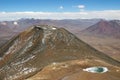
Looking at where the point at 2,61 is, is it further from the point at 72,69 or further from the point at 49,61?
the point at 72,69

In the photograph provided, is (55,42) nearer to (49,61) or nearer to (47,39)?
(47,39)

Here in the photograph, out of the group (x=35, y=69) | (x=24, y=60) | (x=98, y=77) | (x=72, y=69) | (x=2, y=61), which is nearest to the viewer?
(x=98, y=77)

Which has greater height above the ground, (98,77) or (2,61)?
(98,77)

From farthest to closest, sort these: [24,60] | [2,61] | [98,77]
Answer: [2,61], [24,60], [98,77]

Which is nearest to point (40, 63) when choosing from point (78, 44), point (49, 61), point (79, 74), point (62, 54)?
point (49, 61)

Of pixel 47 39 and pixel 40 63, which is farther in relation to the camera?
pixel 47 39

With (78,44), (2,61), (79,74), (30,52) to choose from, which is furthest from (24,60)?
(79,74)
